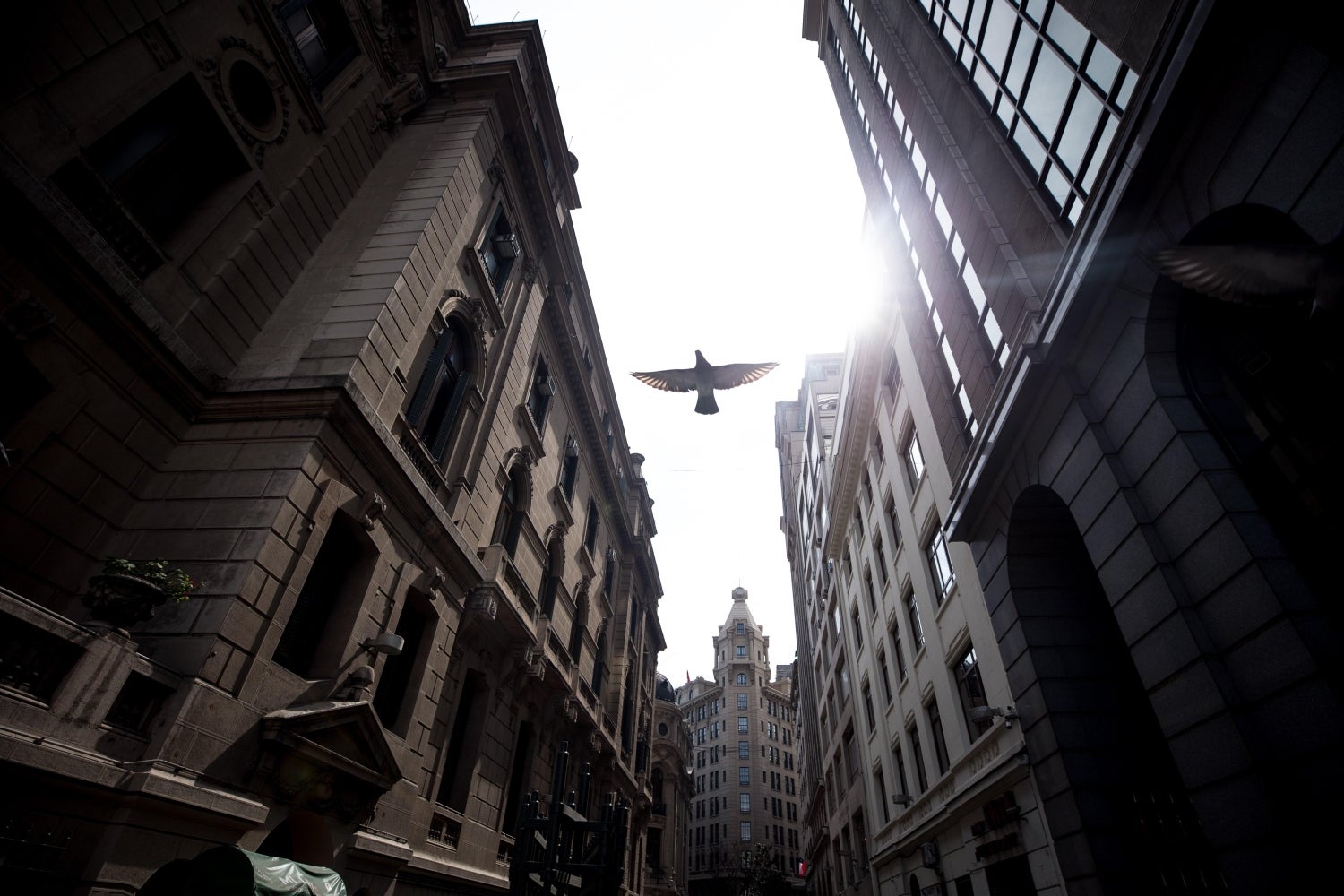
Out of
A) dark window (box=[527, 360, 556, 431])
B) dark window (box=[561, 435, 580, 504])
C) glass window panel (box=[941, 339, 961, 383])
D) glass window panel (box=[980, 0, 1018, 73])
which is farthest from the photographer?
dark window (box=[561, 435, 580, 504])

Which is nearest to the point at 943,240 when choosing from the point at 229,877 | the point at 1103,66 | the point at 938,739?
the point at 1103,66

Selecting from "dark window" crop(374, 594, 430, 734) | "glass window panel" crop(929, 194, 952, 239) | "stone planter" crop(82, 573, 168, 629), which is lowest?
"stone planter" crop(82, 573, 168, 629)

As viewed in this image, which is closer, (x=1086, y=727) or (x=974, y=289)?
(x=1086, y=727)

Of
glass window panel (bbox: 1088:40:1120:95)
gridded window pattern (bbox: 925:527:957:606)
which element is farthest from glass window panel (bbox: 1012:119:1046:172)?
gridded window pattern (bbox: 925:527:957:606)

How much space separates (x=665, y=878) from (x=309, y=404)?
42045mm

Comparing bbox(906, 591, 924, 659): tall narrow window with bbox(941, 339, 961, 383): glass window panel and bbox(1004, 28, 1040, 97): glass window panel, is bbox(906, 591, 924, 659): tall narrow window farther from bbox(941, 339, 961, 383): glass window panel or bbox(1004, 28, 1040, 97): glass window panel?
bbox(1004, 28, 1040, 97): glass window panel

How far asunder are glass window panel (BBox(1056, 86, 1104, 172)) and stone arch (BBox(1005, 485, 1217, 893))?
5998mm

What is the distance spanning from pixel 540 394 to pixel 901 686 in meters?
17.3

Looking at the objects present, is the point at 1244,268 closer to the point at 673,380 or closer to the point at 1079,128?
the point at 1079,128

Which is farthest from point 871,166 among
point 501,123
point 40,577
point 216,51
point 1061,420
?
point 40,577

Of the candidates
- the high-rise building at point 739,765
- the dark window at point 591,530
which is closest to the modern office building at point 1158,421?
the dark window at point 591,530

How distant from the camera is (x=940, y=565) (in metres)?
19.9

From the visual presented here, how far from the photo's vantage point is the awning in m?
6.09

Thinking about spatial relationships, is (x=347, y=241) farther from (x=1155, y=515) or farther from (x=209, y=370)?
(x=1155, y=515)
